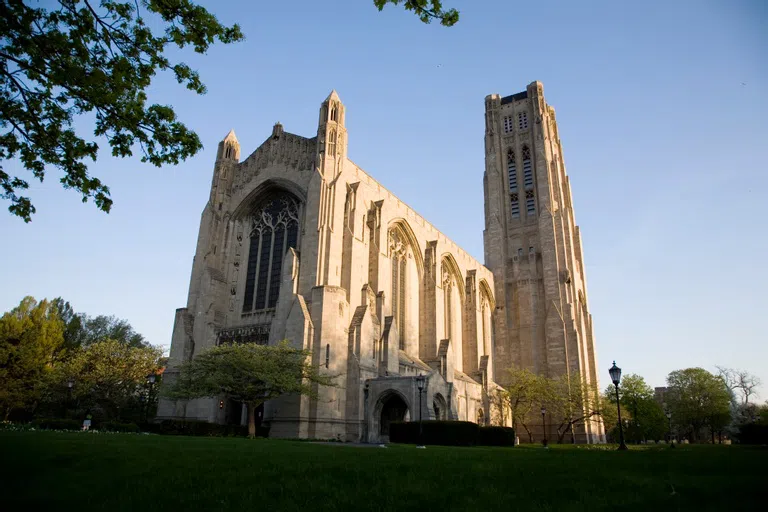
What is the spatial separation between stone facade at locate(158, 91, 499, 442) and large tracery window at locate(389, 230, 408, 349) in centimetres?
9

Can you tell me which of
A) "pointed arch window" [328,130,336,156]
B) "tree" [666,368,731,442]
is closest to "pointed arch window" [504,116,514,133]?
"pointed arch window" [328,130,336,156]

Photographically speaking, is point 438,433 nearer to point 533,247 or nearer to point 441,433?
point 441,433

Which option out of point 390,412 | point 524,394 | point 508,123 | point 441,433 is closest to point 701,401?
point 524,394

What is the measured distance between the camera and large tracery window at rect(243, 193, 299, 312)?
3535cm

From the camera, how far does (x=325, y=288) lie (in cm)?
3012

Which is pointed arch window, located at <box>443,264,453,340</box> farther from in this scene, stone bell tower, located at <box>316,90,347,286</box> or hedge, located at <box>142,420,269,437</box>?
hedge, located at <box>142,420,269,437</box>

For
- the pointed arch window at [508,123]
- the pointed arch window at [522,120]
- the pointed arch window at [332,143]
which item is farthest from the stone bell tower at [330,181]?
the pointed arch window at [522,120]

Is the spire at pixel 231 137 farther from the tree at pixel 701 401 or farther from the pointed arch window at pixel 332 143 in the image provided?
the tree at pixel 701 401

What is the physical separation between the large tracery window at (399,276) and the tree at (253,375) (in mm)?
12717

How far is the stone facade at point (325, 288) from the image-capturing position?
2961cm

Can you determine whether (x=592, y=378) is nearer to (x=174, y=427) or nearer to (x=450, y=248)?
(x=450, y=248)

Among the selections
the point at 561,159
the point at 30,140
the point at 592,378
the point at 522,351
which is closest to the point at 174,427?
the point at 30,140

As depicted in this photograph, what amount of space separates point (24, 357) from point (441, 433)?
33.0 metres

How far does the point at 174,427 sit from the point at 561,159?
2112 inches
